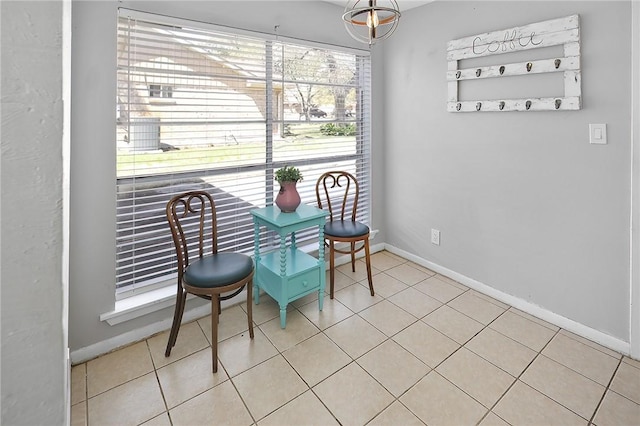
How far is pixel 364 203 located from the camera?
348cm

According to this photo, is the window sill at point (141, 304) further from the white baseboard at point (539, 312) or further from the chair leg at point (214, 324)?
the white baseboard at point (539, 312)

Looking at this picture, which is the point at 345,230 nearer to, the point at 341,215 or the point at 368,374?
the point at 341,215

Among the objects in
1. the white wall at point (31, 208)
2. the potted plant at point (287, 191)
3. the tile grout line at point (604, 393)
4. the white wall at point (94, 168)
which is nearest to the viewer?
the white wall at point (31, 208)

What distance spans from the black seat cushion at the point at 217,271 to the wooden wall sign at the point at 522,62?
2.06 meters

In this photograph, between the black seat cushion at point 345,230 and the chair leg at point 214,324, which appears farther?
the black seat cushion at point 345,230

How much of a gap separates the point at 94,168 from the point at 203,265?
815 mm

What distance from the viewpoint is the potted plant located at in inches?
97.7

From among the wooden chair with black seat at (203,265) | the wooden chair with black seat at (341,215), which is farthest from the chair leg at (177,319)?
the wooden chair with black seat at (341,215)

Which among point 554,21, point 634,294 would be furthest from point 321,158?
point 634,294

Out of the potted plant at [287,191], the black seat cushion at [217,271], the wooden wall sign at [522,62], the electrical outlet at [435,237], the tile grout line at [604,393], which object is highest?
the wooden wall sign at [522,62]

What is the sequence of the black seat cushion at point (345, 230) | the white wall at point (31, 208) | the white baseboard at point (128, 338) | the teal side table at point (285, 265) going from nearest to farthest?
the white wall at point (31, 208) < the white baseboard at point (128, 338) < the teal side table at point (285, 265) < the black seat cushion at point (345, 230)

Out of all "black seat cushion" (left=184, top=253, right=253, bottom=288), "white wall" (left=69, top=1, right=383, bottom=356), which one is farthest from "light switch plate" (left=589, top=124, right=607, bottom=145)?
"white wall" (left=69, top=1, right=383, bottom=356)

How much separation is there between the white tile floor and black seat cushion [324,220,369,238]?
56 cm

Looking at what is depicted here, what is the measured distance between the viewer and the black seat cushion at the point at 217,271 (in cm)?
188
